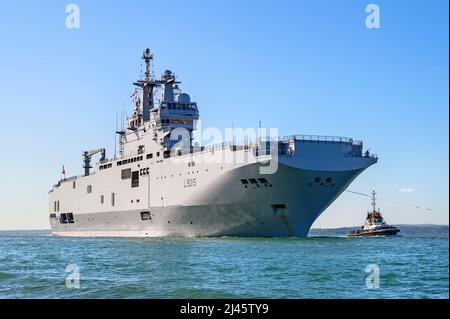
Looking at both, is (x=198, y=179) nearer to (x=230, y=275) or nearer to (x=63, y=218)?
(x=230, y=275)

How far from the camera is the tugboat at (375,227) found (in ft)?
228

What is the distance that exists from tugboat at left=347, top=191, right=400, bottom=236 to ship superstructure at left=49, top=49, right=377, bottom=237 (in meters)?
28.9

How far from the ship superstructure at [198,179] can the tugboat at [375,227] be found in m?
28.9

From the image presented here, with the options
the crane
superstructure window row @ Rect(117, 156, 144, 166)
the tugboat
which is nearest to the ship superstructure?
superstructure window row @ Rect(117, 156, 144, 166)

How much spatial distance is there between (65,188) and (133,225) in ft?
61.7

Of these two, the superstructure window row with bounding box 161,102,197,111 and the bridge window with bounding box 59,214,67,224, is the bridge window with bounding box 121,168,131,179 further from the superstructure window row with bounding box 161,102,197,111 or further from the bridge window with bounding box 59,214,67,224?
the bridge window with bounding box 59,214,67,224

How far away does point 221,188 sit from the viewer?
3900 cm

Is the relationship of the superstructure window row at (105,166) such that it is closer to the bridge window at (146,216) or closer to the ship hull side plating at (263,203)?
the bridge window at (146,216)

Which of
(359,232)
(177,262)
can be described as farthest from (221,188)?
(359,232)

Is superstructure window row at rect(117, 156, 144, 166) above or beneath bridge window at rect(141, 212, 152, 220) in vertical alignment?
above

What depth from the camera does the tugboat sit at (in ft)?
228

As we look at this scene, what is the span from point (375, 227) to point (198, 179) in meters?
36.2

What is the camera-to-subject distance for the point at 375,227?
231ft
